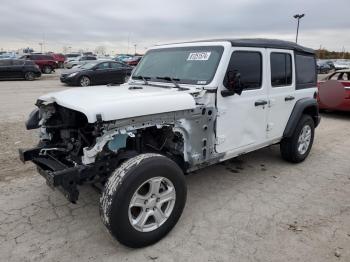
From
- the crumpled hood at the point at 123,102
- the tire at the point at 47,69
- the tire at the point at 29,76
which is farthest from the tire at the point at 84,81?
the crumpled hood at the point at 123,102

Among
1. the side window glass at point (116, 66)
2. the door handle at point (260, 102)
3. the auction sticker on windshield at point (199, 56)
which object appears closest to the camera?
the auction sticker on windshield at point (199, 56)

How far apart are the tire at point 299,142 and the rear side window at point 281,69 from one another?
81cm

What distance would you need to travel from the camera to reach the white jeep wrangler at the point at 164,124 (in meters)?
3.12

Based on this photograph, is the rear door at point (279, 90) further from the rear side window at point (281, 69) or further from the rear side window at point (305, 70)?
the rear side window at point (305, 70)

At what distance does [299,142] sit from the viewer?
5680 mm

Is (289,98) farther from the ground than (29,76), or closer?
closer

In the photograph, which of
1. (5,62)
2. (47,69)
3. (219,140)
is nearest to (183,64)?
(219,140)

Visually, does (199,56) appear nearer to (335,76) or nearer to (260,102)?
(260,102)

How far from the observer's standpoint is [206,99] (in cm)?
390

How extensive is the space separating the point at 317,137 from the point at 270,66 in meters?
3.74

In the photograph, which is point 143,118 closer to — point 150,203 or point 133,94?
point 133,94

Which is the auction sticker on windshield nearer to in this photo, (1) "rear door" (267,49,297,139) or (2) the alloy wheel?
(1) "rear door" (267,49,297,139)

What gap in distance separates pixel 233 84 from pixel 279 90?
1.36 metres

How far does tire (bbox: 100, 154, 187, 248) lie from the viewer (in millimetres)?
2977
